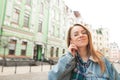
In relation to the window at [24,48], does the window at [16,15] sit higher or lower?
higher

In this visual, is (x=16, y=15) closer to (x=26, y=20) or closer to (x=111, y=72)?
(x=26, y=20)

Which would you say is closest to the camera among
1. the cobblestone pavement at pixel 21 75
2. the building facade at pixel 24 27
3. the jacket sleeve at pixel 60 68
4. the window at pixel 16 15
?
the jacket sleeve at pixel 60 68

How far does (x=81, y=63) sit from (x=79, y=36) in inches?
11.5

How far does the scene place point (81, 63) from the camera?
2168mm

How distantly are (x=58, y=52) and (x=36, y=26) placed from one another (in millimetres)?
9119

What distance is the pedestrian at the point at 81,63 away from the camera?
2.05m

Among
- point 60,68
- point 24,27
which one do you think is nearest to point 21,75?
point 24,27

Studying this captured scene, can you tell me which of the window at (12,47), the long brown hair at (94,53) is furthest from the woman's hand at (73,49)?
the window at (12,47)

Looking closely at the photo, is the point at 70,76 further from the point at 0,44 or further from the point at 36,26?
the point at 36,26

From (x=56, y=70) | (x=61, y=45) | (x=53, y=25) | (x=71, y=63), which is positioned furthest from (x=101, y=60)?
(x=61, y=45)

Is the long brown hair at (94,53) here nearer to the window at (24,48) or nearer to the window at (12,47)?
the window at (12,47)

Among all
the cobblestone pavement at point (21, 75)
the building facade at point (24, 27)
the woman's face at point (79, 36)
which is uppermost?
the building facade at point (24, 27)

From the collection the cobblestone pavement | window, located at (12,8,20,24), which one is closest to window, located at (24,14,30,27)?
window, located at (12,8,20,24)

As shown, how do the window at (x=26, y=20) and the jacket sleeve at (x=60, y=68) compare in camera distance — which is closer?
the jacket sleeve at (x=60, y=68)
